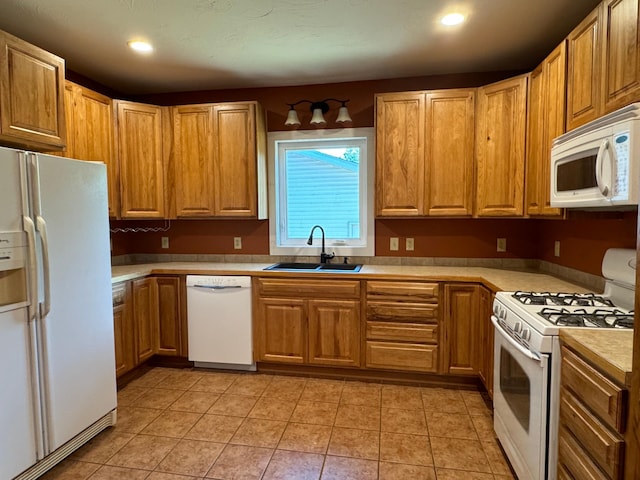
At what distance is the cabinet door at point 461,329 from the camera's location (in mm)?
2758

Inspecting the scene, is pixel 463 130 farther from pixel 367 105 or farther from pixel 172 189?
pixel 172 189

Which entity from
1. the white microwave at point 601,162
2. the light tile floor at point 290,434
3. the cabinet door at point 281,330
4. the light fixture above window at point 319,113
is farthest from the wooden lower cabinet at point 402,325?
the light fixture above window at point 319,113

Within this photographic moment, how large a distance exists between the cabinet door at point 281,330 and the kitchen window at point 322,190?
65cm

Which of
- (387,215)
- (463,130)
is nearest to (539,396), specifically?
(387,215)

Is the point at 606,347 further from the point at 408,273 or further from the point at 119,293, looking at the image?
the point at 119,293

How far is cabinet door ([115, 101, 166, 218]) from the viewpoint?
3.17 meters

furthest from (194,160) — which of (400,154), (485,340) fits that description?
(485,340)

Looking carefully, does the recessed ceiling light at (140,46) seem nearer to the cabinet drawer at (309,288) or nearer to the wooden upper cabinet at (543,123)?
the cabinet drawer at (309,288)

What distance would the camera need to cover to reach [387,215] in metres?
3.05

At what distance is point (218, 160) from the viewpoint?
3.27 m

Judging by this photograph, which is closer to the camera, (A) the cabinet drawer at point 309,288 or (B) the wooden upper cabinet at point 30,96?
(B) the wooden upper cabinet at point 30,96

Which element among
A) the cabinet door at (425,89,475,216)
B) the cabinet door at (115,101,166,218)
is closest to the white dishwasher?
the cabinet door at (115,101,166,218)

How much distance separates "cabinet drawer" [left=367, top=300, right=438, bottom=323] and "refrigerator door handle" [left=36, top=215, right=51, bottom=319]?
79.8 inches

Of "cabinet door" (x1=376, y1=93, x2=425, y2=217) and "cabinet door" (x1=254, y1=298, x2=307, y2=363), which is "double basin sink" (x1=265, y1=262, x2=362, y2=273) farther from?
"cabinet door" (x1=376, y1=93, x2=425, y2=217)
